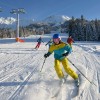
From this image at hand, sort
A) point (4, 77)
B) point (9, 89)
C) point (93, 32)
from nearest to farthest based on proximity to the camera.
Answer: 1. point (9, 89)
2. point (4, 77)
3. point (93, 32)

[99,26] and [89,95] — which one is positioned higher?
[99,26]

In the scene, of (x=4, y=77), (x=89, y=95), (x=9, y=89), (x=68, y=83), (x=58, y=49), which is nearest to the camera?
(x=89, y=95)

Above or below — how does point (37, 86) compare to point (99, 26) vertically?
below

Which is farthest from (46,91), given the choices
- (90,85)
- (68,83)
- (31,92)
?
(90,85)

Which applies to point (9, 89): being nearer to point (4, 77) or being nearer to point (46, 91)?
point (46, 91)

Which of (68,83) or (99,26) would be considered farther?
(99,26)

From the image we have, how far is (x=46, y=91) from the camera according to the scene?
23.0ft

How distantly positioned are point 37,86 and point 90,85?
186 centimetres

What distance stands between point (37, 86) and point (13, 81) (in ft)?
4.39

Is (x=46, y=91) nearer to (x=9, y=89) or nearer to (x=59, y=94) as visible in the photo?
(x=59, y=94)

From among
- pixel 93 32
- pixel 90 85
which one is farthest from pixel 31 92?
pixel 93 32

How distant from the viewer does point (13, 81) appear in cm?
856

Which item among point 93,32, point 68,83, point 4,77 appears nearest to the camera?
point 68,83

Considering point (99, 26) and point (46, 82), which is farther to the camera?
point (99, 26)
